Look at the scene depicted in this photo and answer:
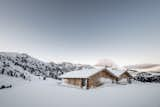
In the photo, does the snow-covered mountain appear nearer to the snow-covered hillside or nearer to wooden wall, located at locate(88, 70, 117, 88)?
wooden wall, located at locate(88, 70, 117, 88)

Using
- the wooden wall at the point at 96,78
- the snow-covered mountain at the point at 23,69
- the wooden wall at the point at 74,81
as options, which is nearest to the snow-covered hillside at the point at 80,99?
the wooden wall at the point at 96,78

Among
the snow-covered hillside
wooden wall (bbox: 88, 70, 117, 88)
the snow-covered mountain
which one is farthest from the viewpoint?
the snow-covered mountain

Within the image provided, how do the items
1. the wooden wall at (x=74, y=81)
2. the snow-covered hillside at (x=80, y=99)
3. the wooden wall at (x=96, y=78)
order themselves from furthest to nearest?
1. the wooden wall at (x=74, y=81)
2. the wooden wall at (x=96, y=78)
3. the snow-covered hillside at (x=80, y=99)

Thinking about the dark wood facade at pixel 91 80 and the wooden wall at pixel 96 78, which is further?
the wooden wall at pixel 96 78

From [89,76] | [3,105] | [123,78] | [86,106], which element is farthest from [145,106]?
[123,78]

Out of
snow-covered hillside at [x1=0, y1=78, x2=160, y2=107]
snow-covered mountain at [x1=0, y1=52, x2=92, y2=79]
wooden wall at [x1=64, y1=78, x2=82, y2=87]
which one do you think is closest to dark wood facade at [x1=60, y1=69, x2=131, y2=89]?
wooden wall at [x1=64, y1=78, x2=82, y2=87]

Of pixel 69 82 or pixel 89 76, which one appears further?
pixel 69 82

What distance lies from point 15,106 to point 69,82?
25.4 m

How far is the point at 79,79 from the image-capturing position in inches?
1346

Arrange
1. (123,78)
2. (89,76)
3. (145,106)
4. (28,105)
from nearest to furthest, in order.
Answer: (145,106)
(28,105)
(89,76)
(123,78)

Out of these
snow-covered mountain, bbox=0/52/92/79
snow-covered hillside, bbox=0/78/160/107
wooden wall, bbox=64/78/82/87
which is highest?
snow-covered mountain, bbox=0/52/92/79

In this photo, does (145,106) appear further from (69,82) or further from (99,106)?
(69,82)

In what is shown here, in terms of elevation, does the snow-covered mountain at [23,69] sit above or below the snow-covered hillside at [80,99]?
above

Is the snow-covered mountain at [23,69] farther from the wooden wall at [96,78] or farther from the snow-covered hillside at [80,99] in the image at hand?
the snow-covered hillside at [80,99]
